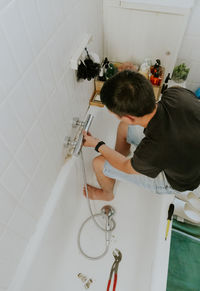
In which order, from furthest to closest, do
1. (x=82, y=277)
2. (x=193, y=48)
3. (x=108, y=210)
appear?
(x=193, y=48) < (x=108, y=210) < (x=82, y=277)

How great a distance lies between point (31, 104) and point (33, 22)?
269mm

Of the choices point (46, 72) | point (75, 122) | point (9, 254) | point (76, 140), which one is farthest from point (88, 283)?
point (46, 72)

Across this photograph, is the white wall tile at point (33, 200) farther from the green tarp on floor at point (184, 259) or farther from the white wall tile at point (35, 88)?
the green tarp on floor at point (184, 259)

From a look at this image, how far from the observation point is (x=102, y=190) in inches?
57.2

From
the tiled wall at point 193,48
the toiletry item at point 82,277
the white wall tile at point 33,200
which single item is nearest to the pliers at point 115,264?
the toiletry item at point 82,277

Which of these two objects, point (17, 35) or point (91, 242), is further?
point (91, 242)

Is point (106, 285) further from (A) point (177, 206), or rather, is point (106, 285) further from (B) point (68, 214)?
(A) point (177, 206)

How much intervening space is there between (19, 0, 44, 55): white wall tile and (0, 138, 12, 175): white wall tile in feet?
1.12

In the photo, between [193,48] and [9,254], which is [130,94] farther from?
[193,48]

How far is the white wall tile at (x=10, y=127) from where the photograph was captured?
2.09ft

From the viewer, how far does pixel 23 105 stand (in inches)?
28.4

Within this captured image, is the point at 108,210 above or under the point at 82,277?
above

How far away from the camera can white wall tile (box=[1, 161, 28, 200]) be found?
0.71 m

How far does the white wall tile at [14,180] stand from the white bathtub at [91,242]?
0.31 m
